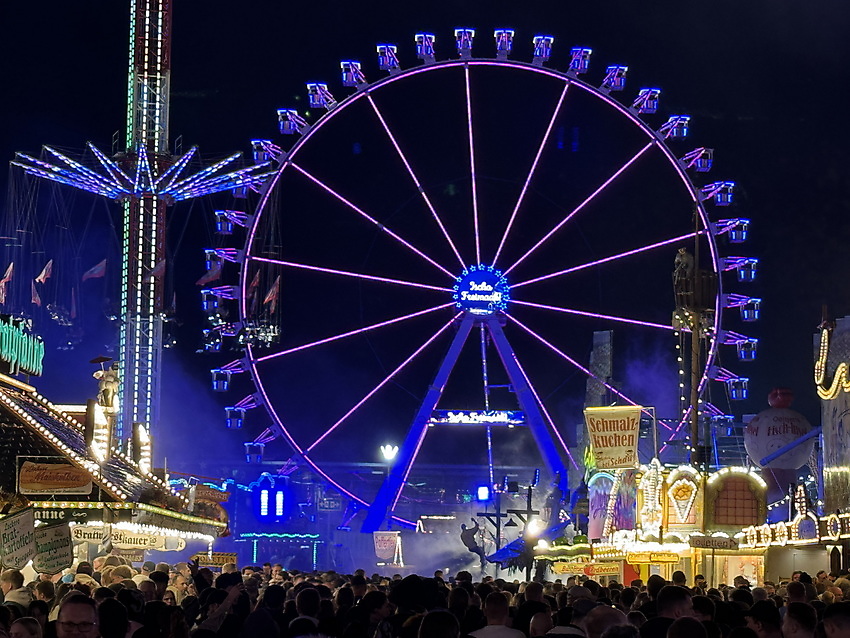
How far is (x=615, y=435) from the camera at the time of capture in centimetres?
2923

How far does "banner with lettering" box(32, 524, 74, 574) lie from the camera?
46.4 feet

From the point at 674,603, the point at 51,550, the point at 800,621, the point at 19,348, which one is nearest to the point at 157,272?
the point at 19,348

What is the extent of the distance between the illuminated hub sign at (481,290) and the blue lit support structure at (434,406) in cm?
52

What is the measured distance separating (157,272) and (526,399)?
383 inches

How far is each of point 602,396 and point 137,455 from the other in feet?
71.7

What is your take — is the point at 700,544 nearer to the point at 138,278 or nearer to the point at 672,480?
the point at 672,480

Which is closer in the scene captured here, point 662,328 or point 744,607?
point 744,607

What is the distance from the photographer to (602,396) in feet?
156

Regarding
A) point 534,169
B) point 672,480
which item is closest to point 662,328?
point 534,169

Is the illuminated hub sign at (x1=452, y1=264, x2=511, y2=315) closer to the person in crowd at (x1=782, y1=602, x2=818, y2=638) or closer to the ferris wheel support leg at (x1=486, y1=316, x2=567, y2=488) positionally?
the ferris wheel support leg at (x1=486, y1=316, x2=567, y2=488)

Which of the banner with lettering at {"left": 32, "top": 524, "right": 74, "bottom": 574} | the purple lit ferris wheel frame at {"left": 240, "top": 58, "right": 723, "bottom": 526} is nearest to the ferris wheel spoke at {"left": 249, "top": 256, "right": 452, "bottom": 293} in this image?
the purple lit ferris wheel frame at {"left": 240, "top": 58, "right": 723, "bottom": 526}

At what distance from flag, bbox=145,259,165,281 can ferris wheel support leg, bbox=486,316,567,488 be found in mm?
8149

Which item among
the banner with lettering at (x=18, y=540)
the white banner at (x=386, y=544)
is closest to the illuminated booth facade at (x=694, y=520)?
the white banner at (x=386, y=544)

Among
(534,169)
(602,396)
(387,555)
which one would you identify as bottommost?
(387,555)
